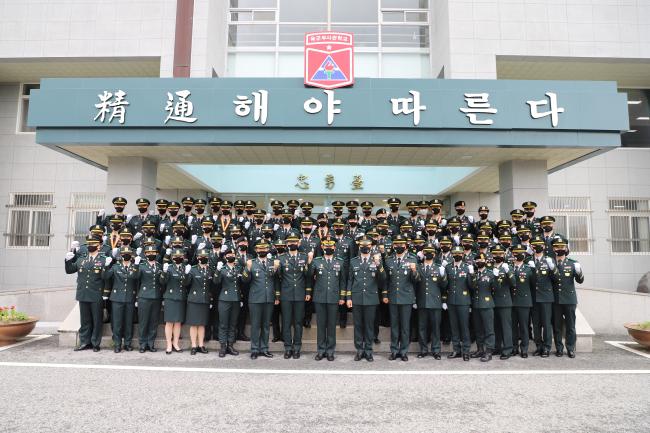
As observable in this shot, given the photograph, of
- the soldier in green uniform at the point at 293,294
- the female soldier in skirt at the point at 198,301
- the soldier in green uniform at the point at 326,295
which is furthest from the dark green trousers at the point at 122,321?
the soldier in green uniform at the point at 326,295

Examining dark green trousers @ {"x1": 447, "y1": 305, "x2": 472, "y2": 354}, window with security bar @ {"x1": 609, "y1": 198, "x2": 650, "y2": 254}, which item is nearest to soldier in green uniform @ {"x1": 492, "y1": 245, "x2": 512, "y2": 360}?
dark green trousers @ {"x1": 447, "y1": 305, "x2": 472, "y2": 354}

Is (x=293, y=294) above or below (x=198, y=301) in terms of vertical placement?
above

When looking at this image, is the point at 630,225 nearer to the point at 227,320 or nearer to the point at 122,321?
the point at 227,320

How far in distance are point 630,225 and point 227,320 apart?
1376 cm

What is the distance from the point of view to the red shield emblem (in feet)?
27.0

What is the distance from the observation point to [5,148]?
1371 centimetres

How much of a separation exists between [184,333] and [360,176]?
7.57 m

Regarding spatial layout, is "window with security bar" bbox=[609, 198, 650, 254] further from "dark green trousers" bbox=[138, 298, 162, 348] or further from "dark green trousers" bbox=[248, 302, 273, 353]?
"dark green trousers" bbox=[138, 298, 162, 348]

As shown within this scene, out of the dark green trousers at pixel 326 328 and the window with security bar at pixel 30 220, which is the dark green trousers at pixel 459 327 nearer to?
the dark green trousers at pixel 326 328

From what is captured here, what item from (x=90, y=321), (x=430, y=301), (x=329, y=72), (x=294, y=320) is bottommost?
(x=90, y=321)

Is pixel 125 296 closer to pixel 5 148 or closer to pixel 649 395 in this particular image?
pixel 649 395

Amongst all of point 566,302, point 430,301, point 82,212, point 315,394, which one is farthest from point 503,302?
point 82,212

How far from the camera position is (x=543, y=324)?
6.18m

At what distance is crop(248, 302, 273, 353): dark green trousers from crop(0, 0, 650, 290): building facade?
6.20 m
